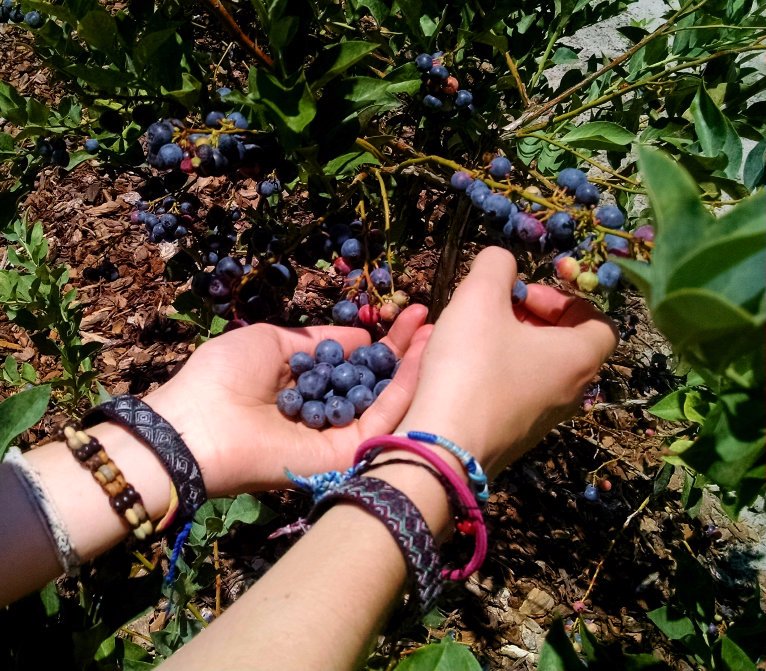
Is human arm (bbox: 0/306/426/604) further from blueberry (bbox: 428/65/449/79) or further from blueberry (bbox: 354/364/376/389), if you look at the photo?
blueberry (bbox: 428/65/449/79)

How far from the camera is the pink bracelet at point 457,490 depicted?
1203 mm

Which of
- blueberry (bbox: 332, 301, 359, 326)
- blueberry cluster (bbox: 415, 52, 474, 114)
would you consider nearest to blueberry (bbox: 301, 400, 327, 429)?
blueberry (bbox: 332, 301, 359, 326)

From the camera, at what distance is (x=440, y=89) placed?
1.75 m

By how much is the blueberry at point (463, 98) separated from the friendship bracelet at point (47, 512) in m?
1.40

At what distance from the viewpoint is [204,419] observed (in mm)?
1525

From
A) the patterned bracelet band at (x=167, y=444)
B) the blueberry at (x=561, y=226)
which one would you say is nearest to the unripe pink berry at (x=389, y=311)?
the blueberry at (x=561, y=226)

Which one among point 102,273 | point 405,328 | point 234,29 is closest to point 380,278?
point 405,328

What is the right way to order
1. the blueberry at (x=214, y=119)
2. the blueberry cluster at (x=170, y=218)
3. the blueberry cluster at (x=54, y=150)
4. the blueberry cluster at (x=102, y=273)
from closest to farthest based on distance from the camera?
1. the blueberry at (x=214, y=119)
2. the blueberry cluster at (x=54, y=150)
3. the blueberry cluster at (x=170, y=218)
4. the blueberry cluster at (x=102, y=273)

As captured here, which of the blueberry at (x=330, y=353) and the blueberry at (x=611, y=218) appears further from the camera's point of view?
the blueberry at (x=330, y=353)

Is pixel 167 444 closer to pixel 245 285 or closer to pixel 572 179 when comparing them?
pixel 245 285

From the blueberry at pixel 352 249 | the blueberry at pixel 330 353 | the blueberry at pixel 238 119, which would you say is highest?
the blueberry at pixel 238 119

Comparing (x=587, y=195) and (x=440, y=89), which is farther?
(x=440, y=89)

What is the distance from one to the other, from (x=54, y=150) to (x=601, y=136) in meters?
1.43

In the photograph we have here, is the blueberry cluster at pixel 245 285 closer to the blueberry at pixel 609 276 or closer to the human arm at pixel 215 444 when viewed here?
the human arm at pixel 215 444
